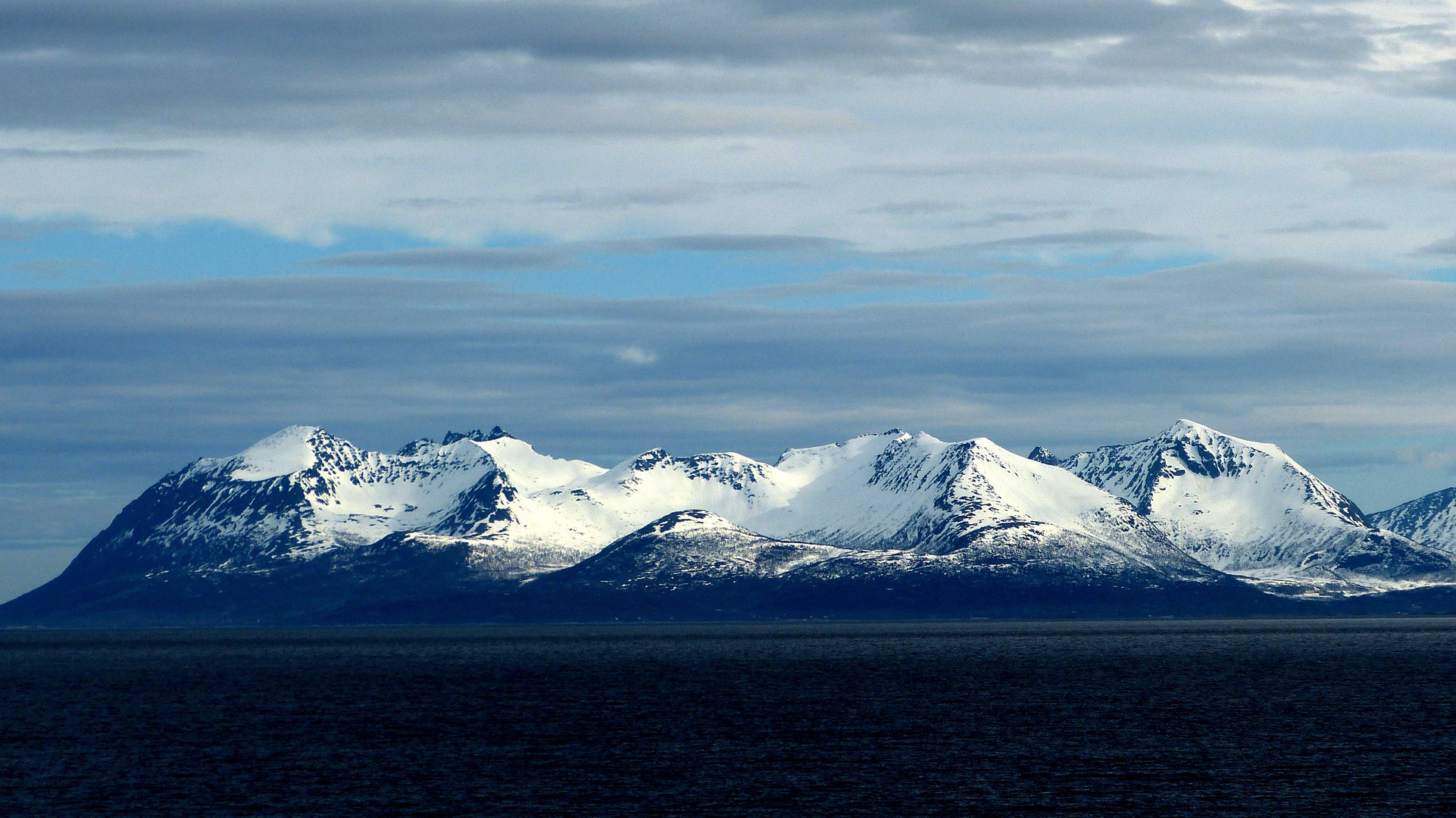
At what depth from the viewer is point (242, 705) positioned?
184375 millimetres

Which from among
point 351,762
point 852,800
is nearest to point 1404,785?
point 852,800

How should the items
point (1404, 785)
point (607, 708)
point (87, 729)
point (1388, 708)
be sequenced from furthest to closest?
1. point (607, 708)
2. point (1388, 708)
3. point (87, 729)
4. point (1404, 785)

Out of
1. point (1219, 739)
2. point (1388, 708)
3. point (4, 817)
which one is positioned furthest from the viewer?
point (1388, 708)

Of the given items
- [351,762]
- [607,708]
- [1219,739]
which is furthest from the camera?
[607,708]

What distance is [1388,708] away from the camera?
163375 mm

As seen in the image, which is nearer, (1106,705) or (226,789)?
(226,789)

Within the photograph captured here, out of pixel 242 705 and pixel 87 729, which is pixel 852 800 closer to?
pixel 87 729

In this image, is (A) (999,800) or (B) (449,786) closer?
(A) (999,800)

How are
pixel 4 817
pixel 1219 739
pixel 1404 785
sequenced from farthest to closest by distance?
pixel 1219 739 → pixel 1404 785 → pixel 4 817

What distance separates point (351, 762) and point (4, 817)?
99.5 feet

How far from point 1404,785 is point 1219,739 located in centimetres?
2980

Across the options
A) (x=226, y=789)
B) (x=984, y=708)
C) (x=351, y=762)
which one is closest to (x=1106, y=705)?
(x=984, y=708)

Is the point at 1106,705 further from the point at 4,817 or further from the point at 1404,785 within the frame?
the point at 4,817

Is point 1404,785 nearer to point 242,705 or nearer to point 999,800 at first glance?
point 999,800
